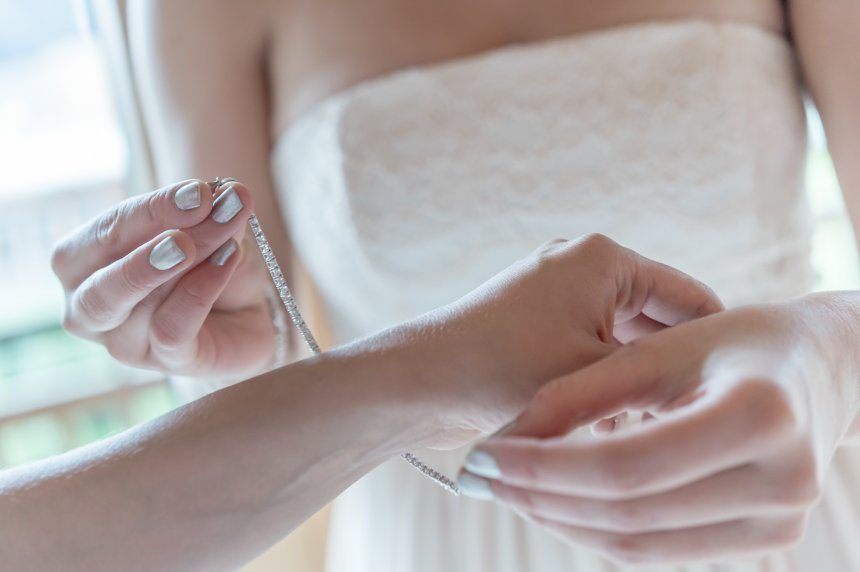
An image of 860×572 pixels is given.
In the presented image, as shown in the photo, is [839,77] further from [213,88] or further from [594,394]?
[213,88]

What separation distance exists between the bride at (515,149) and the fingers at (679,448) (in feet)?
1.60

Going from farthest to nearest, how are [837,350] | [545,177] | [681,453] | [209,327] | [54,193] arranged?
[54,193]
[545,177]
[209,327]
[837,350]
[681,453]

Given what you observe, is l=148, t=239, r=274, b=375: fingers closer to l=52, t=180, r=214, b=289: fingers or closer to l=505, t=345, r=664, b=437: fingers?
l=52, t=180, r=214, b=289: fingers

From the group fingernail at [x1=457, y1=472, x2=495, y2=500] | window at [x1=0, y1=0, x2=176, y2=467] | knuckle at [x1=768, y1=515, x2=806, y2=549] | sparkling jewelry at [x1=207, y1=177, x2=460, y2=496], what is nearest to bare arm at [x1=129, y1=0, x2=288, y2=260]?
sparkling jewelry at [x1=207, y1=177, x2=460, y2=496]

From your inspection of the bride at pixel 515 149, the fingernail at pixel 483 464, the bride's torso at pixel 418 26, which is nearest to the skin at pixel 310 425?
the fingernail at pixel 483 464

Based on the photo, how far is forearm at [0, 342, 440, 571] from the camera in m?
0.53

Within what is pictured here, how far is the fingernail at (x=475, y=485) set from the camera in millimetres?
438

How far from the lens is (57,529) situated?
527 millimetres

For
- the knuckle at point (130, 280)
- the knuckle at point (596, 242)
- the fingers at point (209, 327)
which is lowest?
the fingers at point (209, 327)

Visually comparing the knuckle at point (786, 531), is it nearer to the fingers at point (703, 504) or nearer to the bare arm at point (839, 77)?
the fingers at point (703, 504)

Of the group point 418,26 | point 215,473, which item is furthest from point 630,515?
point 418,26

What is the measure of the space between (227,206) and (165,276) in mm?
63

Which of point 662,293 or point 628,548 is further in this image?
point 662,293

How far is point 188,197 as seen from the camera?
0.56 metres
